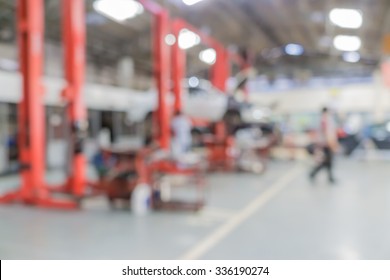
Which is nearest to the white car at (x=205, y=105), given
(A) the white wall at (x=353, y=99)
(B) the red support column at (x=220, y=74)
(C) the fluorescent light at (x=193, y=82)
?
(C) the fluorescent light at (x=193, y=82)

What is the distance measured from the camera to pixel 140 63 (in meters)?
10.0

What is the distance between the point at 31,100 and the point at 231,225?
2283 mm

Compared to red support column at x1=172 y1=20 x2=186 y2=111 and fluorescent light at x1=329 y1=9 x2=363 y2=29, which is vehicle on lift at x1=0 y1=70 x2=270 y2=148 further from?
fluorescent light at x1=329 y1=9 x2=363 y2=29

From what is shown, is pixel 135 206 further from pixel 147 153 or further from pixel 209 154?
pixel 209 154

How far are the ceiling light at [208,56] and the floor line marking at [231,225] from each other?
2815 mm

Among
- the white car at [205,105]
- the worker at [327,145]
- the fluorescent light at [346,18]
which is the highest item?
the fluorescent light at [346,18]

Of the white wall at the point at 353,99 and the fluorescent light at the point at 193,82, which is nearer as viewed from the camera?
the white wall at the point at 353,99

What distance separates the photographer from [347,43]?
11.1 feet

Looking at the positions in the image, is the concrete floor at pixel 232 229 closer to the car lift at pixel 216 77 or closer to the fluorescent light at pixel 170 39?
the car lift at pixel 216 77

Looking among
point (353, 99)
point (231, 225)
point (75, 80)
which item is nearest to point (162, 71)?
point (75, 80)

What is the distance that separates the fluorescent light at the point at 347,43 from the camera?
3.05m

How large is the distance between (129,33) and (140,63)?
3.07 m

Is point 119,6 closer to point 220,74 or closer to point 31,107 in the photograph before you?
point 31,107

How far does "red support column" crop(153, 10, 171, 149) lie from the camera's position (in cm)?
454
